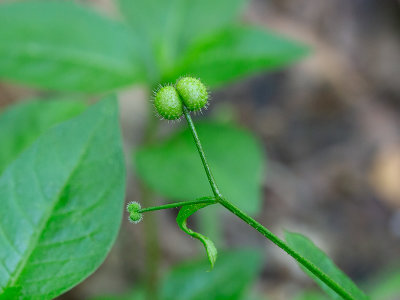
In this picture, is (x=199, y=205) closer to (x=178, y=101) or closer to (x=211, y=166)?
(x=178, y=101)

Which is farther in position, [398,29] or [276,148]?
[398,29]

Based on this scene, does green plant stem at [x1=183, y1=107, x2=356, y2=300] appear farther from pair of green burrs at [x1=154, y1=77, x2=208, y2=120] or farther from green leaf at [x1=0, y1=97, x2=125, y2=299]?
green leaf at [x1=0, y1=97, x2=125, y2=299]

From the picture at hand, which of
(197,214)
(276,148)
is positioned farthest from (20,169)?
(276,148)

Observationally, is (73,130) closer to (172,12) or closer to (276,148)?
(172,12)

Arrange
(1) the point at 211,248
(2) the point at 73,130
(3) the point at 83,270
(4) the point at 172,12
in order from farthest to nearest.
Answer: (4) the point at 172,12
(2) the point at 73,130
(3) the point at 83,270
(1) the point at 211,248

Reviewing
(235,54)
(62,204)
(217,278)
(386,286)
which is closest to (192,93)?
(62,204)

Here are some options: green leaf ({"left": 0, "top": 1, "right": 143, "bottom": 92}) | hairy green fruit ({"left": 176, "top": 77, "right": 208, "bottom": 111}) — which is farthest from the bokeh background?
hairy green fruit ({"left": 176, "top": 77, "right": 208, "bottom": 111})

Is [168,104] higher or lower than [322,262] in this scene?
higher
